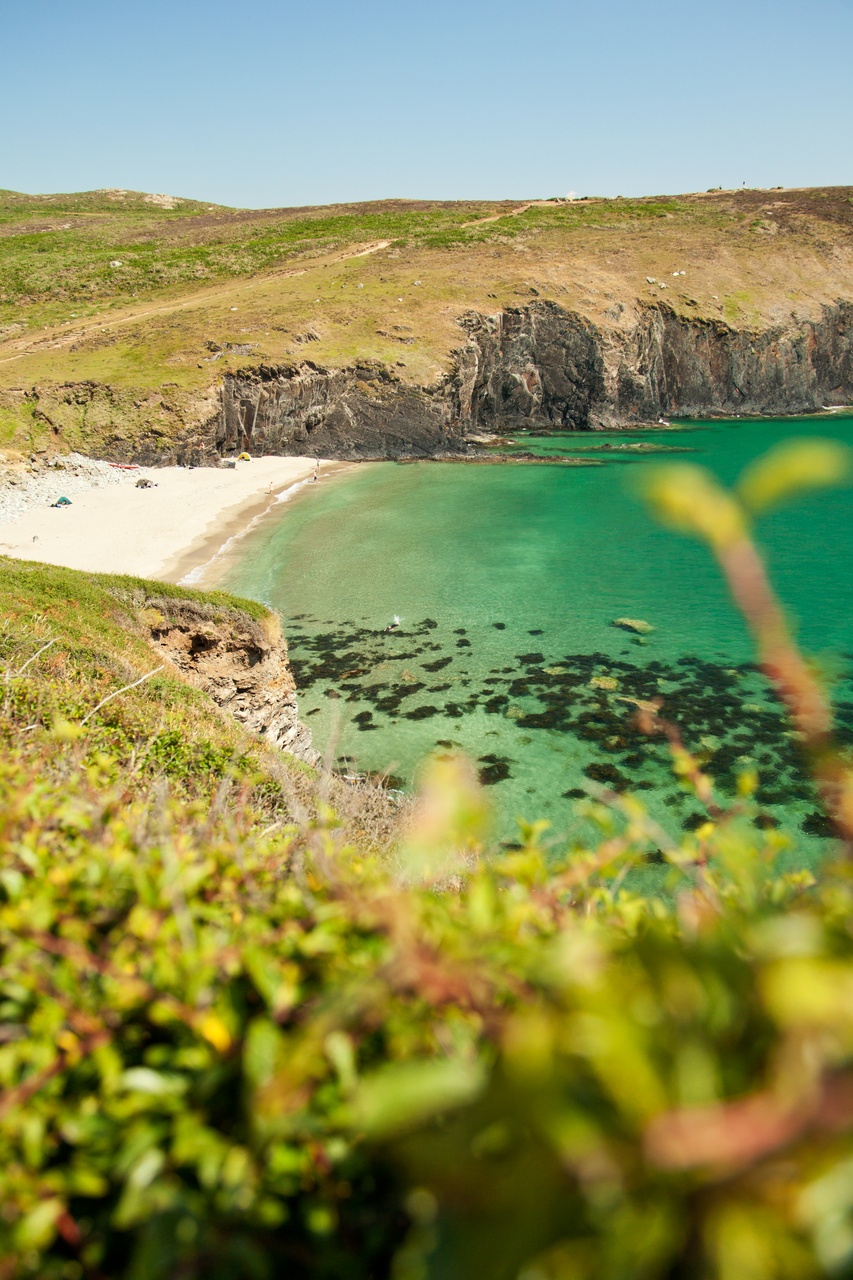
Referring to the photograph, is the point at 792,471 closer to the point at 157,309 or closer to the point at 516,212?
the point at 157,309

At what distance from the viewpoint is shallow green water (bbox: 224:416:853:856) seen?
18031mm

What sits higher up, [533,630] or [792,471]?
[792,471]

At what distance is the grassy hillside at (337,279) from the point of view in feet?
174

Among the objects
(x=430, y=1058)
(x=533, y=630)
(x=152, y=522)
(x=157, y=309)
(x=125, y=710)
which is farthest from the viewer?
(x=157, y=309)

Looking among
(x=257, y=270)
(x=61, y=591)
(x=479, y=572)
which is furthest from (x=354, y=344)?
(x=61, y=591)

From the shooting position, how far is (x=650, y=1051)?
95 centimetres

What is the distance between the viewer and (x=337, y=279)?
7081cm

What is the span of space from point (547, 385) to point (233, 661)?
199 ft

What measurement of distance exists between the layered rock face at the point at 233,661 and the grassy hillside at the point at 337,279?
37.7 meters

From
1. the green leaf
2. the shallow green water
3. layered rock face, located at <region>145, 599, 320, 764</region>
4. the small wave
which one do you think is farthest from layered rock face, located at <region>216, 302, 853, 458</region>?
the green leaf

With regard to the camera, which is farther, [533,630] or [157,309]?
[157,309]

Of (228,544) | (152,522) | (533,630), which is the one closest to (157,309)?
(152,522)

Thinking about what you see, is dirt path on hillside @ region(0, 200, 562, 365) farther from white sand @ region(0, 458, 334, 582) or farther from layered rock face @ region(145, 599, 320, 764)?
layered rock face @ region(145, 599, 320, 764)

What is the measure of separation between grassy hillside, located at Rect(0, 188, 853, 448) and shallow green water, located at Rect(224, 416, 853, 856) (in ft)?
60.0
